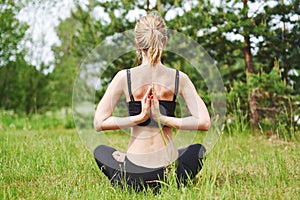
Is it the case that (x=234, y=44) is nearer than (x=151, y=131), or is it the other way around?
(x=151, y=131)

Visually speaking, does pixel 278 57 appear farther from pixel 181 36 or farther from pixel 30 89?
pixel 30 89

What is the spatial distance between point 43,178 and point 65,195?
55cm

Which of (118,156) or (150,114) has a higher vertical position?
(150,114)

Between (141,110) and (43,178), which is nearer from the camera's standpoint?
(141,110)

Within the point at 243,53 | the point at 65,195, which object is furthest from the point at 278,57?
the point at 65,195

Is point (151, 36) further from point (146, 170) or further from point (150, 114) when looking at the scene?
point (146, 170)

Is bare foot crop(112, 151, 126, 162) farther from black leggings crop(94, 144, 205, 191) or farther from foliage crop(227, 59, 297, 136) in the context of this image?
foliage crop(227, 59, 297, 136)

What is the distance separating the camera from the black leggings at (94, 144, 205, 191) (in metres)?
1.98

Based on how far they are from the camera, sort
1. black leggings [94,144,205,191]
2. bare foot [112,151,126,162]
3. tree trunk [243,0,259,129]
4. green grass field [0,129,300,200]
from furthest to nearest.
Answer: tree trunk [243,0,259,129] < bare foot [112,151,126,162] < black leggings [94,144,205,191] < green grass field [0,129,300,200]

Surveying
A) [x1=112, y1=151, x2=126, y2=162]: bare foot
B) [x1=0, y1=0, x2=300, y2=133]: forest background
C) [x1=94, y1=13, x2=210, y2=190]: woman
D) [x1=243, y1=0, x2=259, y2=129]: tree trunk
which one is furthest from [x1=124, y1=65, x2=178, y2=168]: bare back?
[x1=243, y1=0, x2=259, y2=129]: tree trunk

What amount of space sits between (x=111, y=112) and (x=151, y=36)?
16.4 inches

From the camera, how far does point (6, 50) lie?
7352 millimetres

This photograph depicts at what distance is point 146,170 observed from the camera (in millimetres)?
1977

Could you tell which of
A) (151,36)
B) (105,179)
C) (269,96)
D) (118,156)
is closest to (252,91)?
(269,96)
